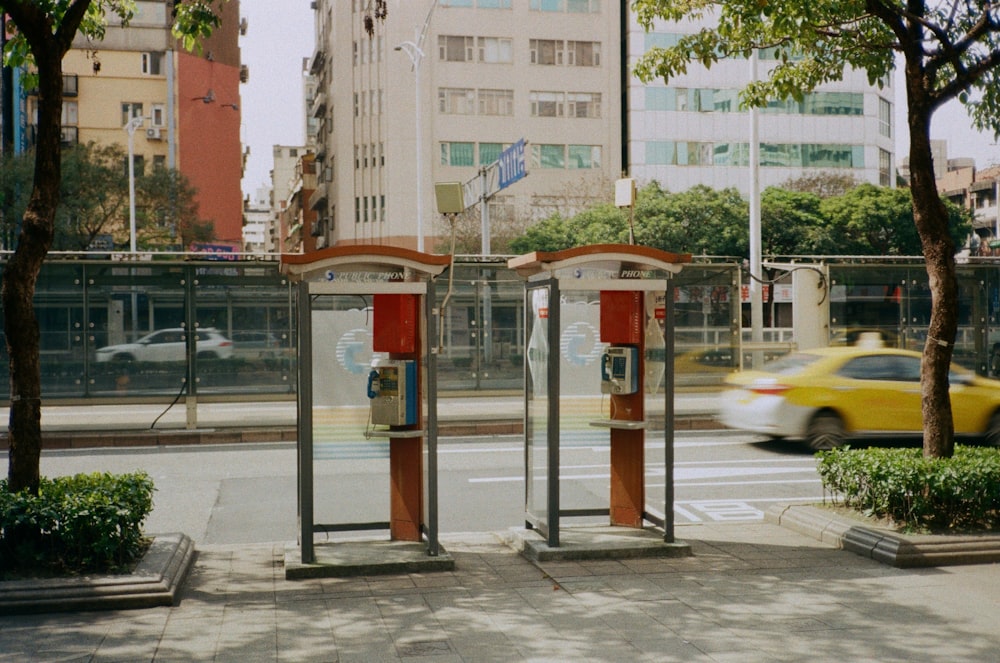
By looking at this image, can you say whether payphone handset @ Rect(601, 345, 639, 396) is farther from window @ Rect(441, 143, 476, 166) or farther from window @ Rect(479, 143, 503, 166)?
window @ Rect(479, 143, 503, 166)

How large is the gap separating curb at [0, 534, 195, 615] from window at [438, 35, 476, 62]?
174 feet

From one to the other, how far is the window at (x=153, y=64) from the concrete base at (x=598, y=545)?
59088 millimetres

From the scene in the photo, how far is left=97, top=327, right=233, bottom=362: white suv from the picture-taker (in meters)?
16.8

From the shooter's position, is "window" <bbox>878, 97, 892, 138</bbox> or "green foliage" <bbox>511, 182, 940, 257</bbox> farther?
"window" <bbox>878, 97, 892, 138</bbox>

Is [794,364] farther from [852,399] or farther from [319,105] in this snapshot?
[319,105]

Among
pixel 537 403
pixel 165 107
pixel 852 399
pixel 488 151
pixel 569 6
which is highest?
pixel 569 6

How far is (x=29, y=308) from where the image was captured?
24.1 ft

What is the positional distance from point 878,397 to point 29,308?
10506 millimetres

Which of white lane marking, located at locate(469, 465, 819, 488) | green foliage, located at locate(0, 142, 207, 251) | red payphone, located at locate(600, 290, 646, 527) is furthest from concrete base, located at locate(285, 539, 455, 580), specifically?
green foliage, located at locate(0, 142, 207, 251)

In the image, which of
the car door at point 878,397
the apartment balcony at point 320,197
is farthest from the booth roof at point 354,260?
the apartment balcony at point 320,197

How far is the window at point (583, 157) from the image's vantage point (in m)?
58.8

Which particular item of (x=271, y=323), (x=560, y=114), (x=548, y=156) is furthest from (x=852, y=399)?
(x=560, y=114)

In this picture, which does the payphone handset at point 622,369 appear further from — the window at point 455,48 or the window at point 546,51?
the window at point 546,51

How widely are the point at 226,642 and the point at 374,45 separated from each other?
56.7 metres
